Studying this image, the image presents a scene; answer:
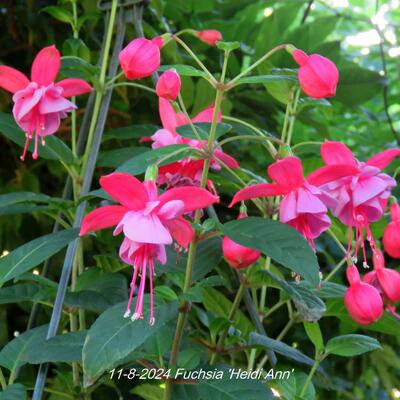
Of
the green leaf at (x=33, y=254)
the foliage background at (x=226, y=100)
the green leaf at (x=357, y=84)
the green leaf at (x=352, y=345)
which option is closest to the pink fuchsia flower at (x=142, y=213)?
the green leaf at (x=33, y=254)

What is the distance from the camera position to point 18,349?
0.68 meters

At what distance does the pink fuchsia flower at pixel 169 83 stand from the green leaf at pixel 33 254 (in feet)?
0.56

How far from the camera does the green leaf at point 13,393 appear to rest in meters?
0.58

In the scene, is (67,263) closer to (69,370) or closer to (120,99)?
(69,370)

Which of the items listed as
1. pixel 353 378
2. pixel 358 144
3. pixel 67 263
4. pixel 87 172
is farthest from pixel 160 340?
pixel 358 144

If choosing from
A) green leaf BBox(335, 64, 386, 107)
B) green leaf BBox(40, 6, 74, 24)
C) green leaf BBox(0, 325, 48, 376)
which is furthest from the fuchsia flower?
green leaf BBox(335, 64, 386, 107)

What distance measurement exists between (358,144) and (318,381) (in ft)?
2.33

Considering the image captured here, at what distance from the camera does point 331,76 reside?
563 millimetres

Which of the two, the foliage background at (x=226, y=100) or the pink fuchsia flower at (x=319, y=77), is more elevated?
the pink fuchsia flower at (x=319, y=77)

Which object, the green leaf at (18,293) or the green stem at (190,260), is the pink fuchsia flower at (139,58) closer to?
the green stem at (190,260)

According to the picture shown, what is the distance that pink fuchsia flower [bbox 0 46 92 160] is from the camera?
654 mm

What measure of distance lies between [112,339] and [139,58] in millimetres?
265

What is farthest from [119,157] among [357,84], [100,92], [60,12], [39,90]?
[357,84]

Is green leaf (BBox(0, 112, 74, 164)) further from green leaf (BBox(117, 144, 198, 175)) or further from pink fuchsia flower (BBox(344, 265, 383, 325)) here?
pink fuchsia flower (BBox(344, 265, 383, 325))
